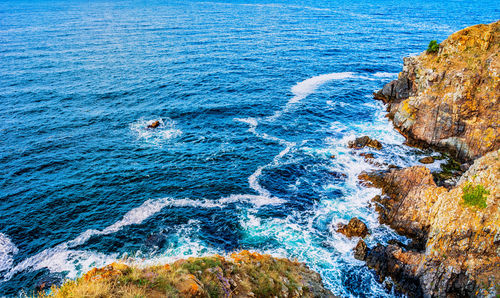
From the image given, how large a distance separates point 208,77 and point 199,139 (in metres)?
33.5

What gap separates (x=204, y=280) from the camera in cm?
1923

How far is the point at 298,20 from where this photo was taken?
16362cm

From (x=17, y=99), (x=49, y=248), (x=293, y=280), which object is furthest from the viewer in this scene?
(x=17, y=99)

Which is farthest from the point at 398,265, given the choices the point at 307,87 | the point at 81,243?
the point at 307,87

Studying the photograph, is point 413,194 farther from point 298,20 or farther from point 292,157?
point 298,20

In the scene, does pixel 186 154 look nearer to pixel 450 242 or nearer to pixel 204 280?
pixel 204 280

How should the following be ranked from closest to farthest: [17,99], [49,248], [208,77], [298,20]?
[49,248]
[17,99]
[208,77]
[298,20]

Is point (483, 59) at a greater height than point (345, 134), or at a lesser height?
greater

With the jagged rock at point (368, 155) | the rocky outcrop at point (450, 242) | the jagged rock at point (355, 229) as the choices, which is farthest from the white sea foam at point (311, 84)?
the rocky outcrop at point (450, 242)

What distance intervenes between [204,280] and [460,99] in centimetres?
4814

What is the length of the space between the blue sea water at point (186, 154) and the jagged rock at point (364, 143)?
5.75 ft

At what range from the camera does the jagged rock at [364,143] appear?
49.6m

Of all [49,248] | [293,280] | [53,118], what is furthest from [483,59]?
[53,118]

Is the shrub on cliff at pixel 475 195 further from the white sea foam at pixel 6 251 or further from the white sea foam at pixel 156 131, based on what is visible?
the white sea foam at pixel 6 251
